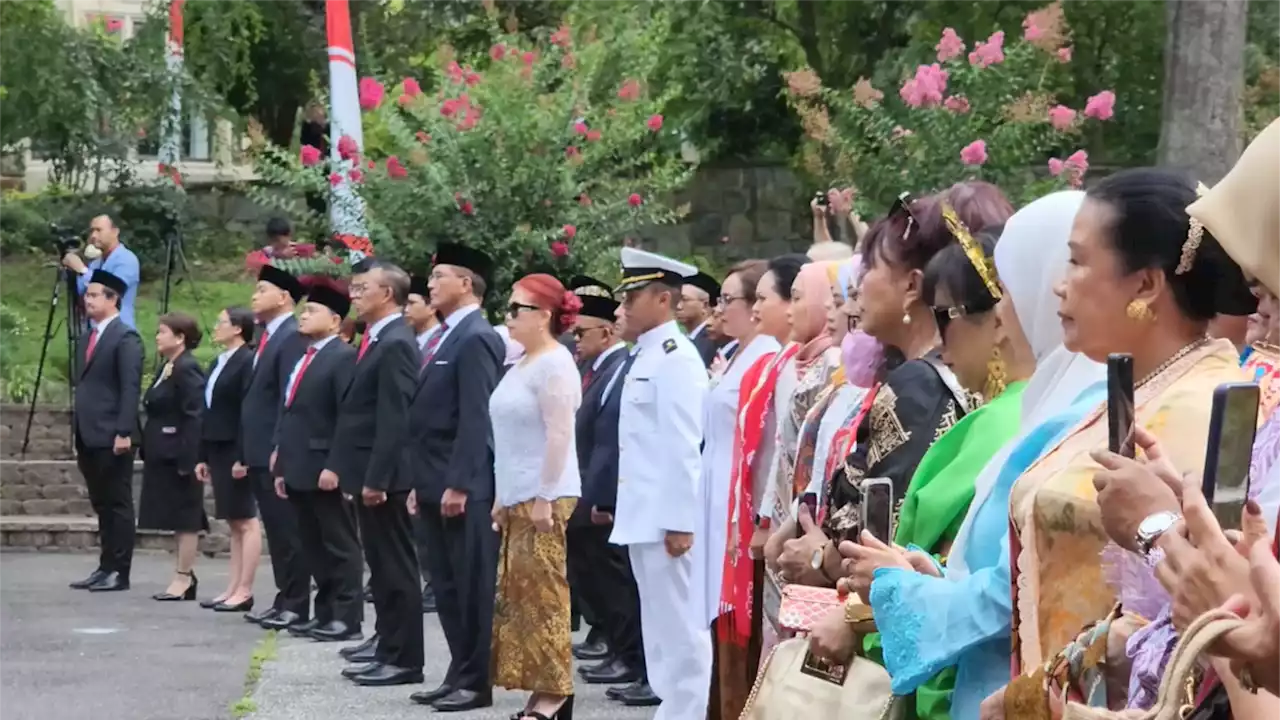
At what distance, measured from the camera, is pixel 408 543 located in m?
10.1

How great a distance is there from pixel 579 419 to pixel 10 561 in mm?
7345

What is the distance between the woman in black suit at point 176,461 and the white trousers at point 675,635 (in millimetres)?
6208

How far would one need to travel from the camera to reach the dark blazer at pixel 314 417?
1147cm

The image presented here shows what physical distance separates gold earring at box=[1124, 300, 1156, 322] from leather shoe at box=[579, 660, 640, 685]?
6.98 m

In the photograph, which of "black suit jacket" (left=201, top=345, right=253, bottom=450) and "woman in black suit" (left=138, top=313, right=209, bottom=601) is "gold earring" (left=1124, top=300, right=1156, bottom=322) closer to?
"black suit jacket" (left=201, top=345, right=253, bottom=450)

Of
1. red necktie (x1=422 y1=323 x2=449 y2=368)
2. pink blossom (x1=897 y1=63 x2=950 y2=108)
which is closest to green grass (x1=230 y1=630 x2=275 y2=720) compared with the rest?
red necktie (x1=422 y1=323 x2=449 y2=368)

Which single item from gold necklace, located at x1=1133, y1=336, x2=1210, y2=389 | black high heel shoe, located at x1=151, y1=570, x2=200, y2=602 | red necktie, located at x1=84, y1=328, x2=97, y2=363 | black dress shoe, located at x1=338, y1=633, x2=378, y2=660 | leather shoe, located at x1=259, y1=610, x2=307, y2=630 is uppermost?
red necktie, located at x1=84, y1=328, x2=97, y2=363

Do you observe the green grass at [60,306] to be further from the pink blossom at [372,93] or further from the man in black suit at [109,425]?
the pink blossom at [372,93]

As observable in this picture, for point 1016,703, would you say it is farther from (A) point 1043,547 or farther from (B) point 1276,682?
(B) point 1276,682

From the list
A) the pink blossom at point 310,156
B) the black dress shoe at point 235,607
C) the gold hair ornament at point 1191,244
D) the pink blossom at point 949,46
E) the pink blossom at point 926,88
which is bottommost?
the black dress shoe at point 235,607

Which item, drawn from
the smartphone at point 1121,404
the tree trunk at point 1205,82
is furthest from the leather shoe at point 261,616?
the smartphone at point 1121,404

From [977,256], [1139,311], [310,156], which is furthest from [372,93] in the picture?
[1139,311]

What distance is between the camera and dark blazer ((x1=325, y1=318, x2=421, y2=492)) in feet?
32.7

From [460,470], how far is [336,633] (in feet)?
10.1
